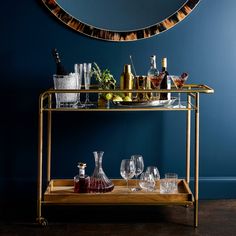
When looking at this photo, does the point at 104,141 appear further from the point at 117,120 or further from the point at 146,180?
the point at 146,180

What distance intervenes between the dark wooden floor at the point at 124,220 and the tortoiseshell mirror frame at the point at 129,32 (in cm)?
110

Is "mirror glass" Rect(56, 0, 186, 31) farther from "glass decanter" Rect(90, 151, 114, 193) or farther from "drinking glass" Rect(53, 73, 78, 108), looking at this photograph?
"glass decanter" Rect(90, 151, 114, 193)

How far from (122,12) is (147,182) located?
3.58 ft

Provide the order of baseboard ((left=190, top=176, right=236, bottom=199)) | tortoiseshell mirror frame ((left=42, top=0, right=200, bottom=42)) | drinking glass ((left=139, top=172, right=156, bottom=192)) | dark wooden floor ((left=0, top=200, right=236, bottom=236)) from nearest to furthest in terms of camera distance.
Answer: dark wooden floor ((left=0, top=200, right=236, bottom=236))
drinking glass ((left=139, top=172, right=156, bottom=192))
tortoiseshell mirror frame ((left=42, top=0, right=200, bottom=42))
baseboard ((left=190, top=176, right=236, bottom=199))

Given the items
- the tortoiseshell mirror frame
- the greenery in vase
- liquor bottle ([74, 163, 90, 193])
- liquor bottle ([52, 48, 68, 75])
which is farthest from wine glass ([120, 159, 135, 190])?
the tortoiseshell mirror frame

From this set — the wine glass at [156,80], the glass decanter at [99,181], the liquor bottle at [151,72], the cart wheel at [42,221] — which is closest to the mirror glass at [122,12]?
the liquor bottle at [151,72]

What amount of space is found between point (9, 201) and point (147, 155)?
960mm

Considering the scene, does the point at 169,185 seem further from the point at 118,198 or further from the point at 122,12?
the point at 122,12

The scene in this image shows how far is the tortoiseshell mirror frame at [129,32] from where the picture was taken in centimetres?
Result: 347

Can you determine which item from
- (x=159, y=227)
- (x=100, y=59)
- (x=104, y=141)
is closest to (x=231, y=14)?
(x=100, y=59)

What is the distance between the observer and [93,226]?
3.15 meters

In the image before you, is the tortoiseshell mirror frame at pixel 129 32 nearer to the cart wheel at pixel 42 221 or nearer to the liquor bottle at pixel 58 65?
the liquor bottle at pixel 58 65

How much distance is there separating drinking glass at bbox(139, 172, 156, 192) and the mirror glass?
955mm

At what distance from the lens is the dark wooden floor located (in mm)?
3061
